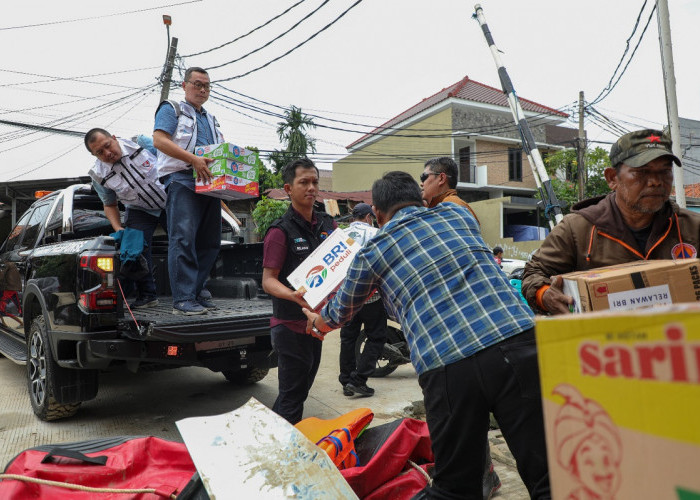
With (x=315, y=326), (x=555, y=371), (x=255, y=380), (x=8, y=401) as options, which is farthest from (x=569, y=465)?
(x=8, y=401)

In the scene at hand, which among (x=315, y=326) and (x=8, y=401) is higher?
(x=315, y=326)

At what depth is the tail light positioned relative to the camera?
11.7ft

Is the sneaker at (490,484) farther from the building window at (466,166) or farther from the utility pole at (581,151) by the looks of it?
the building window at (466,166)

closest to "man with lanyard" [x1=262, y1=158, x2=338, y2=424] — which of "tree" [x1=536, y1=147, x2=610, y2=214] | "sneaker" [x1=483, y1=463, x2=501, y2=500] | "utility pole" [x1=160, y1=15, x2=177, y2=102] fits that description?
"sneaker" [x1=483, y1=463, x2=501, y2=500]

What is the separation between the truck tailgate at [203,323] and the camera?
3419 millimetres

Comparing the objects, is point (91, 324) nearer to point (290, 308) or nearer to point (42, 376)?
point (42, 376)

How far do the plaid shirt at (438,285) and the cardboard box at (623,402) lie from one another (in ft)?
2.89

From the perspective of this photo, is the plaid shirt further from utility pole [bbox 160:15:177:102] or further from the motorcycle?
A: utility pole [bbox 160:15:177:102]

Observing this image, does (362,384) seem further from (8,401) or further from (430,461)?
(8,401)

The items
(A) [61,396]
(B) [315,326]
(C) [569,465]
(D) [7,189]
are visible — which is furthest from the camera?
(D) [7,189]

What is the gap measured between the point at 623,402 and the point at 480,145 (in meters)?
24.9

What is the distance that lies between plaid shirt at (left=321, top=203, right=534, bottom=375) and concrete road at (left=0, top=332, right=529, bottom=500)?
1.45 metres

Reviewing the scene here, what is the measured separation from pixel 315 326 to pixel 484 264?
946 millimetres

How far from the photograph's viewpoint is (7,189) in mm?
14977
